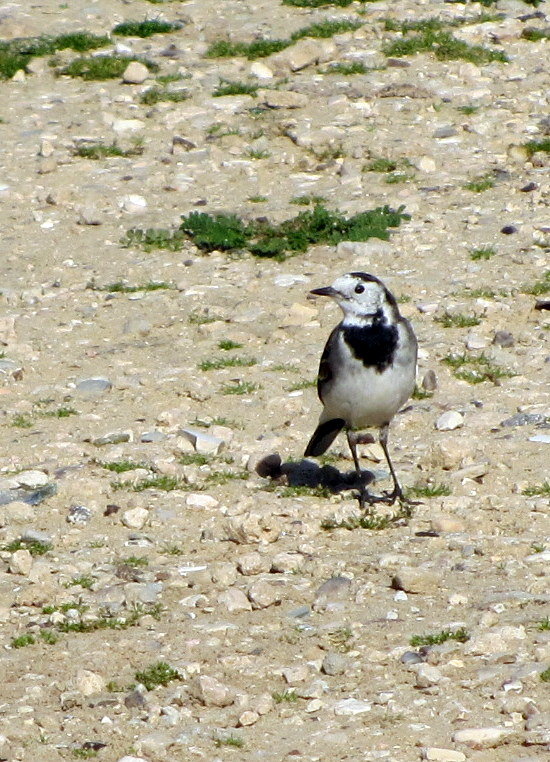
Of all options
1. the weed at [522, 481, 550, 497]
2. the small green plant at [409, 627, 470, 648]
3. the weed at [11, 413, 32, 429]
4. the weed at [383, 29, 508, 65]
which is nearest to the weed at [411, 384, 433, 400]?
the weed at [522, 481, 550, 497]

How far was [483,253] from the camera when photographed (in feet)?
39.5

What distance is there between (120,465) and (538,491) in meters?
2.51

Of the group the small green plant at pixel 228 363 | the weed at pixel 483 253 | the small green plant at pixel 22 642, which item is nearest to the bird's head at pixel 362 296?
the small green plant at pixel 228 363

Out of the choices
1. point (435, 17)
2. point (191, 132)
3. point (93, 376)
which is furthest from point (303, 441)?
point (435, 17)

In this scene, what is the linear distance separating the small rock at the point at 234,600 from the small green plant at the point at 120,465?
180 cm

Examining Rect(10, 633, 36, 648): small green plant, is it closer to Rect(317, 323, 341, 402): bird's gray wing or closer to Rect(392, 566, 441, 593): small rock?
Rect(392, 566, 441, 593): small rock

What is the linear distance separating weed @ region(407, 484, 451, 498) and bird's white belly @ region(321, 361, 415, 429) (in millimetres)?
465

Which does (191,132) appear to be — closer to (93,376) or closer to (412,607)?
(93,376)

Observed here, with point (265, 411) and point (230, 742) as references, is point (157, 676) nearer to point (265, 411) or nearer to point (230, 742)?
point (230, 742)

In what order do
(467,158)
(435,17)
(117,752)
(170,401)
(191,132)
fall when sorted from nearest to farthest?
(117,752) < (170,401) < (467,158) < (191,132) < (435,17)

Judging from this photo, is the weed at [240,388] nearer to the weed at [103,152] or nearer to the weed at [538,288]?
the weed at [538,288]

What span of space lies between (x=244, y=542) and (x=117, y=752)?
2.17 metres

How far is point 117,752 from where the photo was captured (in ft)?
19.4

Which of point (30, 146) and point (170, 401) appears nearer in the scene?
point (170, 401)
